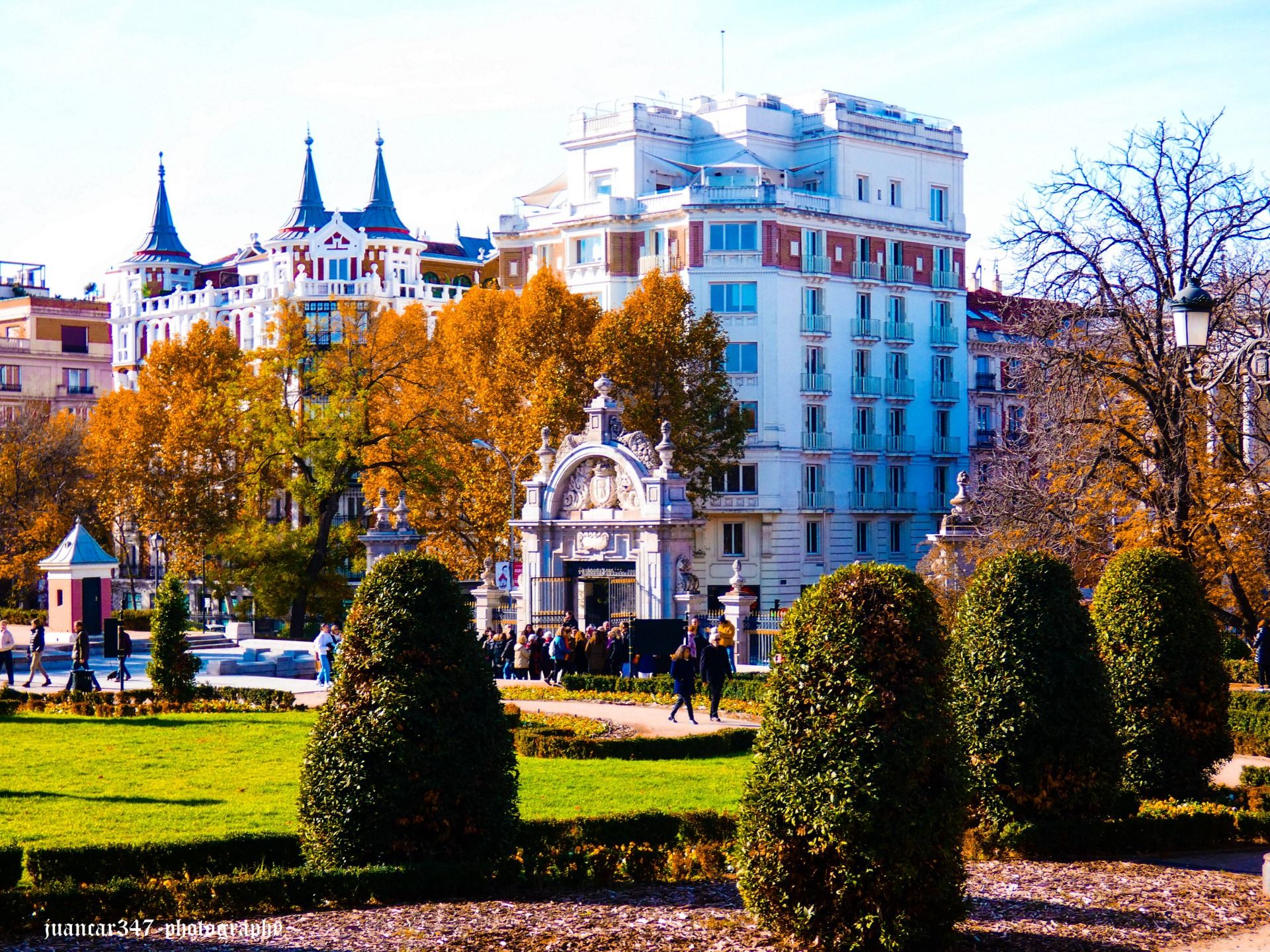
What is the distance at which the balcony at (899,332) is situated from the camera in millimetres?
61156

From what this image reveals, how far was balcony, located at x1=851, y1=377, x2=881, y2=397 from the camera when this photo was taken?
60.1 metres

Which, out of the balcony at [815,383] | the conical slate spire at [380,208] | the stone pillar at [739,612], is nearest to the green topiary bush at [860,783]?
the stone pillar at [739,612]

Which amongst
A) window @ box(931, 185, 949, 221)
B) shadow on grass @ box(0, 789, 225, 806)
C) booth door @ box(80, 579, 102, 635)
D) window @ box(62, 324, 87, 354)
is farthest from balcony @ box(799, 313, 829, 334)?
window @ box(62, 324, 87, 354)

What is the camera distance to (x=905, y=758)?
1123 centimetres

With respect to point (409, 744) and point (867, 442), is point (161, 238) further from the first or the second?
point (409, 744)

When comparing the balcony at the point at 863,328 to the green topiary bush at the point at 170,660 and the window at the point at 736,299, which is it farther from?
the green topiary bush at the point at 170,660

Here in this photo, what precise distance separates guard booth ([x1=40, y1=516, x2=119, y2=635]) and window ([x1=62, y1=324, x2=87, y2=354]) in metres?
48.9

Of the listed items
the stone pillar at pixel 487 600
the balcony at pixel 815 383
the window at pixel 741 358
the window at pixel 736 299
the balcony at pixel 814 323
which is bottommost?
the stone pillar at pixel 487 600

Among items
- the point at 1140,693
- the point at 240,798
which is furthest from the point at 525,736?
the point at 1140,693

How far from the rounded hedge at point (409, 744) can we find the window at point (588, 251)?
1836 inches

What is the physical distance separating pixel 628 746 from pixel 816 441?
36870mm

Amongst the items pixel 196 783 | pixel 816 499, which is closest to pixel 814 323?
pixel 816 499

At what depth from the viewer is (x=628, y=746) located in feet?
74.1

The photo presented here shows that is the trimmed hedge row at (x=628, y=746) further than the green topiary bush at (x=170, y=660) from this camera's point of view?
Answer: No
